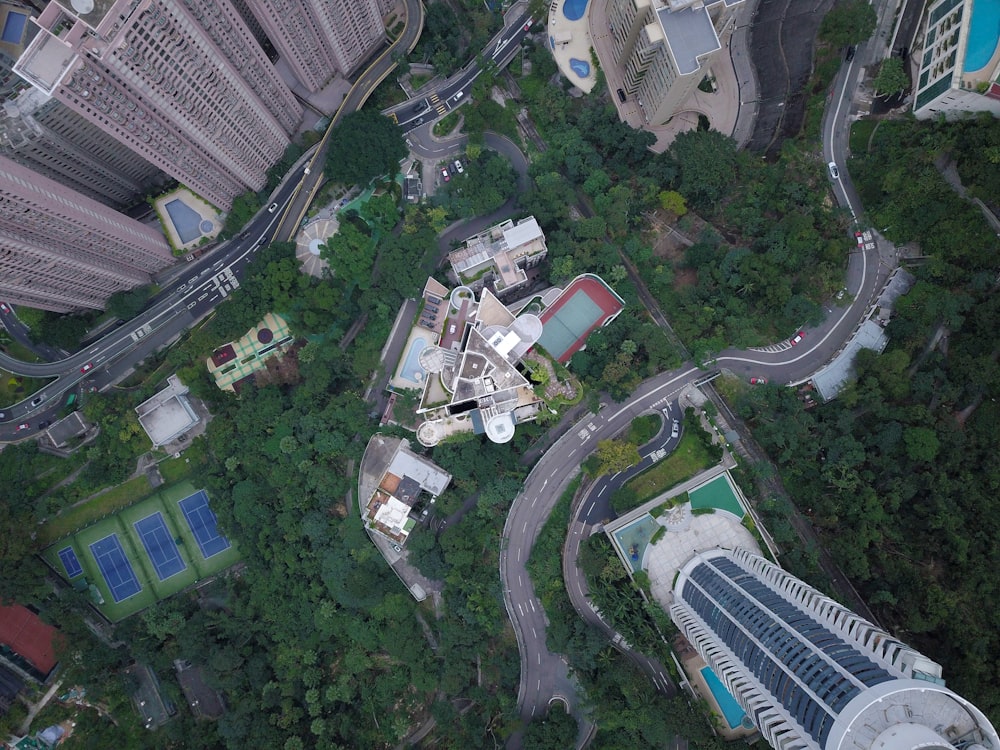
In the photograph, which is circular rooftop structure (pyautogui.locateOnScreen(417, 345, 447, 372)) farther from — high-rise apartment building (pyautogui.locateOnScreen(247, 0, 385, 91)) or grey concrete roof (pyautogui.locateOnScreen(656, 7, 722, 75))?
high-rise apartment building (pyautogui.locateOnScreen(247, 0, 385, 91))

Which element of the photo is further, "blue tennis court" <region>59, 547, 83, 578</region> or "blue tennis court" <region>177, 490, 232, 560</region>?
"blue tennis court" <region>177, 490, 232, 560</region>

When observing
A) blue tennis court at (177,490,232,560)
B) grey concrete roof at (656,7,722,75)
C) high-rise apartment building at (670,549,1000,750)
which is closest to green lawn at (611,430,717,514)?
high-rise apartment building at (670,549,1000,750)

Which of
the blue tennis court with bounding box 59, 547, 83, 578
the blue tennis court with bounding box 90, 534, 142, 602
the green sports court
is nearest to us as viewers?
the blue tennis court with bounding box 59, 547, 83, 578

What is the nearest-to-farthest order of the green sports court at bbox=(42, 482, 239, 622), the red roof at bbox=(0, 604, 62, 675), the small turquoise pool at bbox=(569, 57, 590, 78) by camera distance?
the small turquoise pool at bbox=(569, 57, 590, 78) < the red roof at bbox=(0, 604, 62, 675) < the green sports court at bbox=(42, 482, 239, 622)

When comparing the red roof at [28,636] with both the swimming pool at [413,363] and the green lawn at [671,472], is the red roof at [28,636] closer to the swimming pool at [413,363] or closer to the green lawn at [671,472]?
the swimming pool at [413,363]

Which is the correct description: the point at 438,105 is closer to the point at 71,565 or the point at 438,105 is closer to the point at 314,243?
the point at 314,243

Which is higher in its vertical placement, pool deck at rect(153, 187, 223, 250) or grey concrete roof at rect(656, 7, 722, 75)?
pool deck at rect(153, 187, 223, 250)

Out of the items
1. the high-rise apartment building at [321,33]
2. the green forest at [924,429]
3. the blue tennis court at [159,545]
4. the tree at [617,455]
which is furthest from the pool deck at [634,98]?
the blue tennis court at [159,545]
